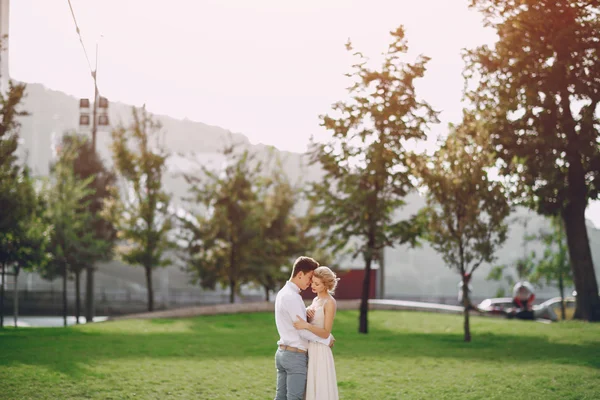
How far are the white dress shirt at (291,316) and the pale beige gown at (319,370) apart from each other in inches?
4.3

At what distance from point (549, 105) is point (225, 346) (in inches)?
565

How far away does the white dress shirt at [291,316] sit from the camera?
795 cm

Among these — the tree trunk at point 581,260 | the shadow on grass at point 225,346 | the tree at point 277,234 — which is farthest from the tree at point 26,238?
the tree trunk at point 581,260

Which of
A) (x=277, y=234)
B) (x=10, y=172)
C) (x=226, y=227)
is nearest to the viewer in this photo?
(x=10, y=172)

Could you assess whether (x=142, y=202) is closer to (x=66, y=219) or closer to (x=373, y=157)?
(x=66, y=219)

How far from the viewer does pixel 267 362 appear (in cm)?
1730

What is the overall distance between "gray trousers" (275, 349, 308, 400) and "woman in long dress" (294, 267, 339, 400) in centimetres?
7

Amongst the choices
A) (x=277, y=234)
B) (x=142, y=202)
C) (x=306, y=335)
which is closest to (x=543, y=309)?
(x=277, y=234)

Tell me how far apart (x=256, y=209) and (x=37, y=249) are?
12.6 m

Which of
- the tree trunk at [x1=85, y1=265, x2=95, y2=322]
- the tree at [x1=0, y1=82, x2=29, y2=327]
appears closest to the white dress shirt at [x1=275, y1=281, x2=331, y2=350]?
the tree at [x1=0, y1=82, x2=29, y2=327]

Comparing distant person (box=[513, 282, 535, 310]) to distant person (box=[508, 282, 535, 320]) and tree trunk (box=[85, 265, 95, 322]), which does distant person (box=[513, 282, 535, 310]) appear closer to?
distant person (box=[508, 282, 535, 320])

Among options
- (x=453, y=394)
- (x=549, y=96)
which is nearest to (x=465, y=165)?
(x=549, y=96)

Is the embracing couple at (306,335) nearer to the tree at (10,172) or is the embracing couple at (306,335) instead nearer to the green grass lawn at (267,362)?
the green grass lawn at (267,362)

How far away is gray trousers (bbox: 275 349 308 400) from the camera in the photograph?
26.2 ft
